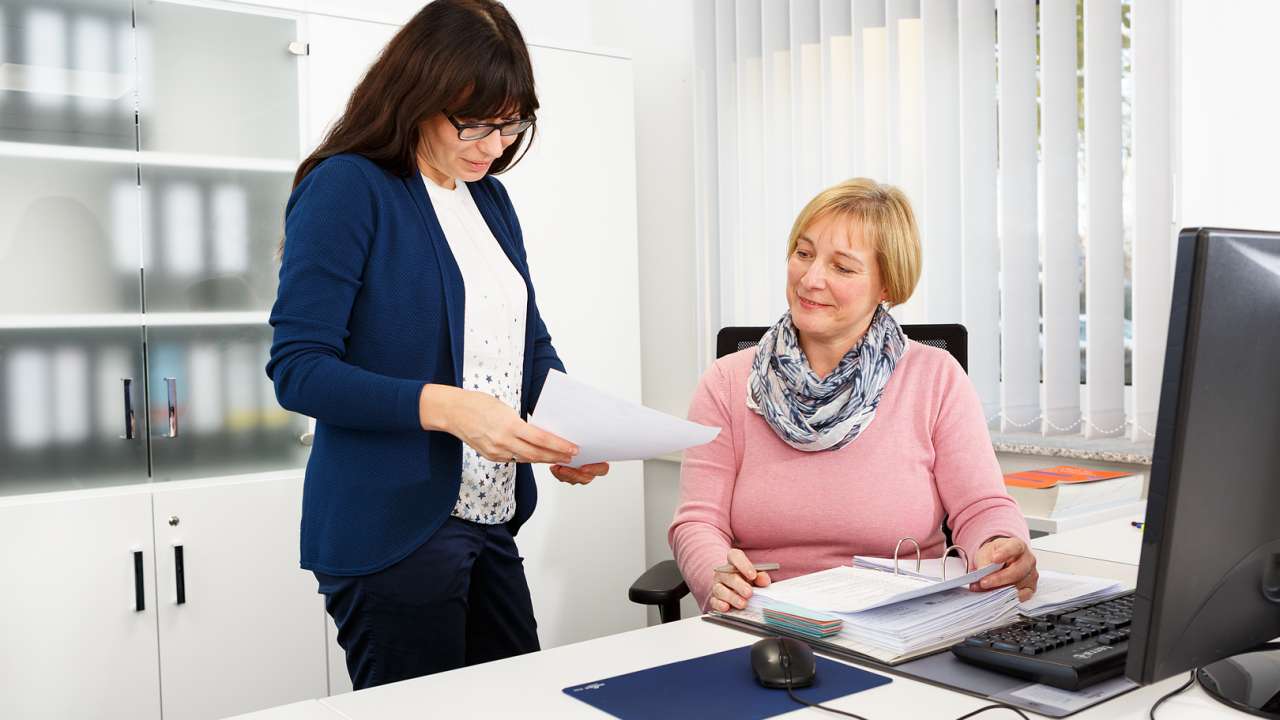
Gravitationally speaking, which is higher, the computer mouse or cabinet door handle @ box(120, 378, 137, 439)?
cabinet door handle @ box(120, 378, 137, 439)

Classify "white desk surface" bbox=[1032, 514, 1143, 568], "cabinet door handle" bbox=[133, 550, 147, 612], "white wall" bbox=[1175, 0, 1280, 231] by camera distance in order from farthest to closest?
"cabinet door handle" bbox=[133, 550, 147, 612] < "white wall" bbox=[1175, 0, 1280, 231] < "white desk surface" bbox=[1032, 514, 1143, 568]

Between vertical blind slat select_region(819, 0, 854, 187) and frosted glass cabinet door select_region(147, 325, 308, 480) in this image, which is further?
vertical blind slat select_region(819, 0, 854, 187)

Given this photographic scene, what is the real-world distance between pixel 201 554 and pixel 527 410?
4.16 feet

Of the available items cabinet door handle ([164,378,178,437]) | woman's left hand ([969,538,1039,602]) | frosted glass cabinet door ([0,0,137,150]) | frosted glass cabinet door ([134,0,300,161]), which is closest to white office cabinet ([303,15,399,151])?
frosted glass cabinet door ([134,0,300,161])

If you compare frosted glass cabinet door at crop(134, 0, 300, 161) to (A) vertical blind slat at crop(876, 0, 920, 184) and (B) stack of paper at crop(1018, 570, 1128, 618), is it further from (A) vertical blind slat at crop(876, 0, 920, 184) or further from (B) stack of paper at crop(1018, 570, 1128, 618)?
(B) stack of paper at crop(1018, 570, 1128, 618)

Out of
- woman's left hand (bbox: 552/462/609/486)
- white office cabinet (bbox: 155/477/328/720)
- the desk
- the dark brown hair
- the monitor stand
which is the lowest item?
white office cabinet (bbox: 155/477/328/720)

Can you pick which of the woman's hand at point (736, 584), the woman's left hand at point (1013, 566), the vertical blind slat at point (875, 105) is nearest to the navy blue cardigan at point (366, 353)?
the woman's hand at point (736, 584)

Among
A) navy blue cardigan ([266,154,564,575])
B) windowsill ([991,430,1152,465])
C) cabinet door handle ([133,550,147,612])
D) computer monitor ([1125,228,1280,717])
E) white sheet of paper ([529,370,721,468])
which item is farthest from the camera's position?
cabinet door handle ([133,550,147,612])

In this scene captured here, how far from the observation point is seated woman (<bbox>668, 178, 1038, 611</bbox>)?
1.60 m

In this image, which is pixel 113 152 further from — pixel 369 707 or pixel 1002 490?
pixel 1002 490

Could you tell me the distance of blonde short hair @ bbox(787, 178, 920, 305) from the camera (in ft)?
5.58

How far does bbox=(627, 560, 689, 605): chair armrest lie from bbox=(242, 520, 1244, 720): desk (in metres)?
0.52

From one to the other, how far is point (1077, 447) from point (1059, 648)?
140 centimetres

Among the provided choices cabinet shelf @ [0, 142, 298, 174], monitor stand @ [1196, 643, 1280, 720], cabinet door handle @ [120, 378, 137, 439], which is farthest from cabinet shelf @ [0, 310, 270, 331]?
monitor stand @ [1196, 643, 1280, 720]
